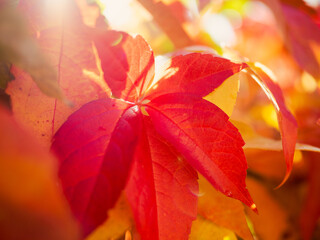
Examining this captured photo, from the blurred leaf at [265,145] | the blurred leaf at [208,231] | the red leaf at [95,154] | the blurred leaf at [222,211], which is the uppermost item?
the red leaf at [95,154]

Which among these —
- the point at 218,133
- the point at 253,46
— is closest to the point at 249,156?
the point at 218,133

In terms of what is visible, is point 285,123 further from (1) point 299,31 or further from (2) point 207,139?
(1) point 299,31

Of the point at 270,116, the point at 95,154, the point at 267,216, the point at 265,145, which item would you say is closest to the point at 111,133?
the point at 95,154

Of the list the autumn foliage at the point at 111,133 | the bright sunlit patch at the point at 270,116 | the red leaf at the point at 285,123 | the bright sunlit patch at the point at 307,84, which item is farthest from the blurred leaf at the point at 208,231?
the bright sunlit patch at the point at 307,84

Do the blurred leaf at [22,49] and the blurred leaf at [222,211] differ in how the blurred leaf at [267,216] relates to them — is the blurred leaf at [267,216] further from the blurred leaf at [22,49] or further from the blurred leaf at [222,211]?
the blurred leaf at [22,49]

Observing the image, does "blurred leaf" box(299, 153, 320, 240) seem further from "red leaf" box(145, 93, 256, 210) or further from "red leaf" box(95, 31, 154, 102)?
"red leaf" box(95, 31, 154, 102)

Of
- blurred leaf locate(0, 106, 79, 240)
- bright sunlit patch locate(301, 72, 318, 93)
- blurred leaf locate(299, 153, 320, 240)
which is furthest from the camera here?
bright sunlit patch locate(301, 72, 318, 93)

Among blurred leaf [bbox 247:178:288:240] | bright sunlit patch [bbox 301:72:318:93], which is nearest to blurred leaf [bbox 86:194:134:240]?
blurred leaf [bbox 247:178:288:240]
